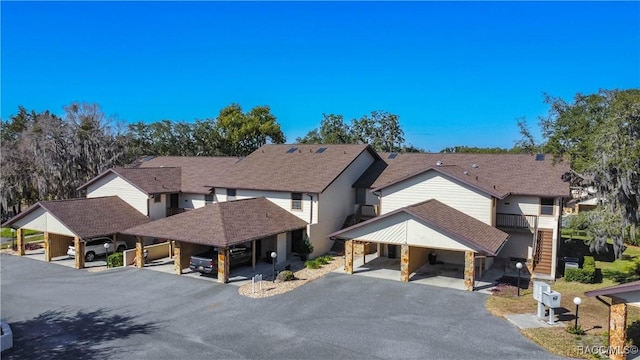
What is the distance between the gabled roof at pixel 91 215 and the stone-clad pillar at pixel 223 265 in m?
8.62

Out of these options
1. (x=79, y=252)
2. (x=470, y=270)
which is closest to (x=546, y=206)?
(x=470, y=270)

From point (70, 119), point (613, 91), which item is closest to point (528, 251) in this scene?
point (613, 91)

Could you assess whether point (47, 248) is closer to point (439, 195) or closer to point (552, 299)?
point (439, 195)

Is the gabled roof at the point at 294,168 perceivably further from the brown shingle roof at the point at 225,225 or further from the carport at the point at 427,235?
the carport at the point at 427,235

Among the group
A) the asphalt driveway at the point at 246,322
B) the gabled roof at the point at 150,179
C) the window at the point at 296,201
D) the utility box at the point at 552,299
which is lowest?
the asphalt driveway at the point at 246,322

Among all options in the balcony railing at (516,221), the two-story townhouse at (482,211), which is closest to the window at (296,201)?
the two-story townhouse at (482,211)

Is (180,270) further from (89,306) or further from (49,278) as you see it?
(49,278)

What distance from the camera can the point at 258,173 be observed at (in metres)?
29.2

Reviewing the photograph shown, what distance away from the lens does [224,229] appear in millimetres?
20891

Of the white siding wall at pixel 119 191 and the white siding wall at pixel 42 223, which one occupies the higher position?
the white siding wall at pixel 119 191

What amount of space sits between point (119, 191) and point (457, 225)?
22394 mm

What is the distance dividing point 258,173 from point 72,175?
719 inches

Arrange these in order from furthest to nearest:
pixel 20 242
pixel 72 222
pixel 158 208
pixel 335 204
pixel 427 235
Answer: pixel 158 208, pixel 335 204, pixel 20 242, pixel 72 222, pixel 427 235

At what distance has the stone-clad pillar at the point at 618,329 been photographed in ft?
38.6
